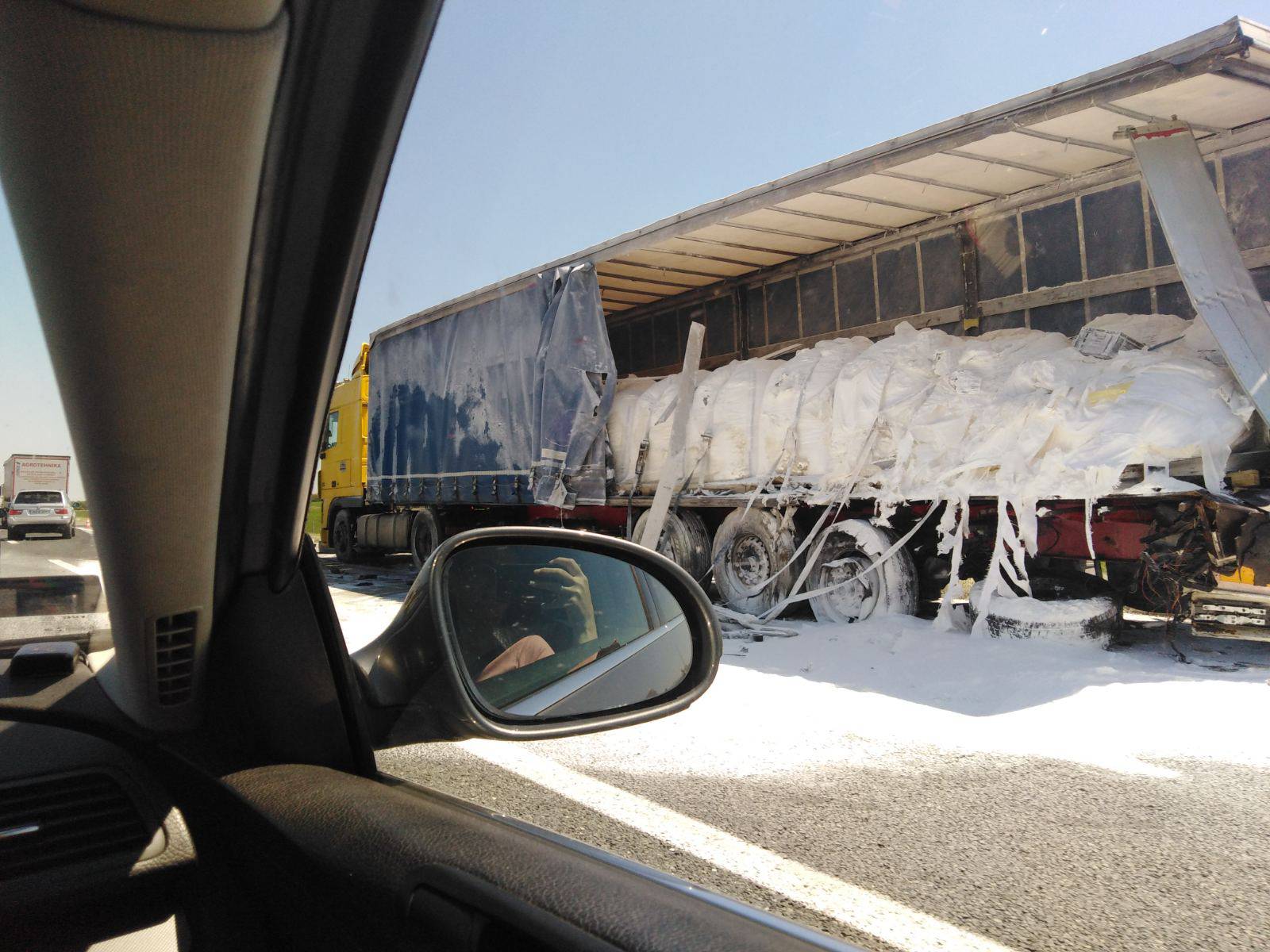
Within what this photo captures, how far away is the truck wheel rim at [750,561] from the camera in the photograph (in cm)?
901

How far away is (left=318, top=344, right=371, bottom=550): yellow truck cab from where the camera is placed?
54.1 ft

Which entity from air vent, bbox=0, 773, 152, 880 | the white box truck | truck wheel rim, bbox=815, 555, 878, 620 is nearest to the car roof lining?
the white box truck

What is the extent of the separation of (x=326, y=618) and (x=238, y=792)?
0.32 meters

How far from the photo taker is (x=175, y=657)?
149cm

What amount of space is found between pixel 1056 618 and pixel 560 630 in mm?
5540

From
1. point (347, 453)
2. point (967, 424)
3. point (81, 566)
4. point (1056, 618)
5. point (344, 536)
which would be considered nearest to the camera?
point (81, 566)

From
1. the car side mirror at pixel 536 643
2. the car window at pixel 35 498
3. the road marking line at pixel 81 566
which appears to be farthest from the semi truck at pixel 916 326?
the car window at pixel 35 498

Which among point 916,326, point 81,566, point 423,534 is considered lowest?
point 423,534

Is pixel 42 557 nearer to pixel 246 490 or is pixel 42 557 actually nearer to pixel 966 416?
pixel 246 490

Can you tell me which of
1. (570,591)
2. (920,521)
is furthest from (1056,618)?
(570,591)

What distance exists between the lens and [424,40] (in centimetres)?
96

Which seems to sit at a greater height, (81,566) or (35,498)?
(35,498)

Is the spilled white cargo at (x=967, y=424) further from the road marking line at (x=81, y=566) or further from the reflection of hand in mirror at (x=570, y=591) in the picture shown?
the road marking line at (x=81, y=566)

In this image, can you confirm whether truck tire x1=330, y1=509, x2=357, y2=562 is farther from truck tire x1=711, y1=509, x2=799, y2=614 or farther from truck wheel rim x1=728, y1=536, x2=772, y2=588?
truck wheel rim x1=728, y1=536, x2=772, y2=588
